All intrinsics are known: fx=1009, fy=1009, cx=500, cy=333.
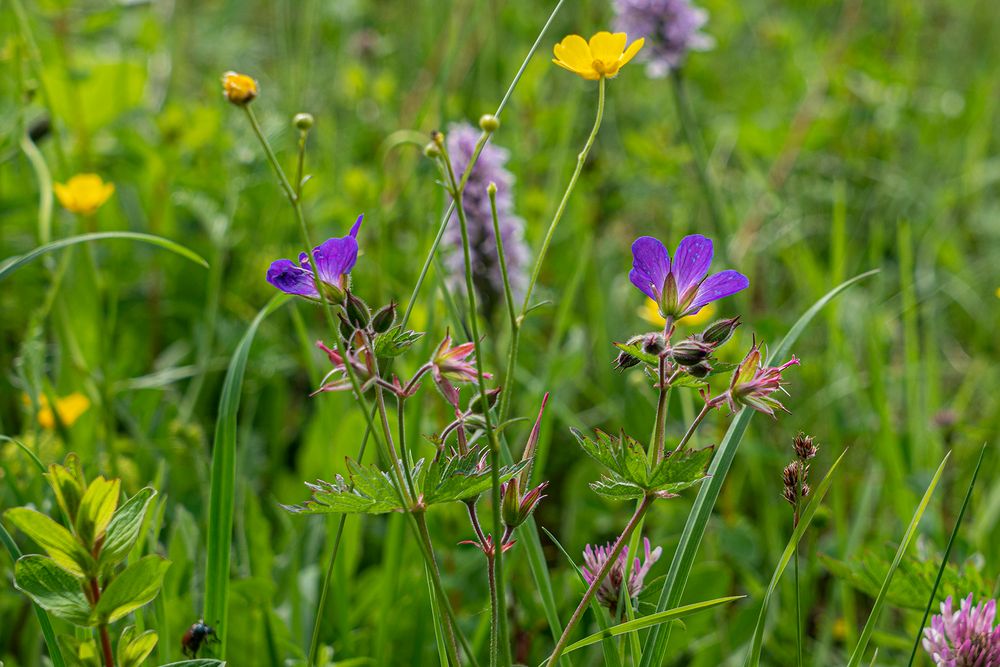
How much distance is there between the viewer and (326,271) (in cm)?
76

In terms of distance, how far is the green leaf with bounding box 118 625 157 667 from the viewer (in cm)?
79

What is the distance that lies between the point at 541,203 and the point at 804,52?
1686mm

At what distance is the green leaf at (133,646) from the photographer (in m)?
0.79

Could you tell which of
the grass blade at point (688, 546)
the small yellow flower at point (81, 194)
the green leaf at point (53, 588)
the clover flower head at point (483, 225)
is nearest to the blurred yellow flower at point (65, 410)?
the small yellow flower at point (81, 194)

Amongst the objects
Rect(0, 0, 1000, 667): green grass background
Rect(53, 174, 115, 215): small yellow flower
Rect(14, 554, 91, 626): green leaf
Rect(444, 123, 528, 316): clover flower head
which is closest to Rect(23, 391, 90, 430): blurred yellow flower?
Rect(0, 0, 1000, 667): green grass background

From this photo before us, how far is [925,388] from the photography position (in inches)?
73.6

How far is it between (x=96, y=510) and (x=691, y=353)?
455 mm

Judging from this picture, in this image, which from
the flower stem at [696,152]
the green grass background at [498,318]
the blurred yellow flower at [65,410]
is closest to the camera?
the green grass background at [498,318]

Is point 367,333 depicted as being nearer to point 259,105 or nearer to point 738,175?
point 259,105

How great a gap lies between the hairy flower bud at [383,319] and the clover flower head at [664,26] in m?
1.23

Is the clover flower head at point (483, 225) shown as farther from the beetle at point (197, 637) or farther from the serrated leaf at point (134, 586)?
the serrated leaf at point (134, 586)

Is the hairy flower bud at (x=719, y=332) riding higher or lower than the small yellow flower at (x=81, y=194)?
higher

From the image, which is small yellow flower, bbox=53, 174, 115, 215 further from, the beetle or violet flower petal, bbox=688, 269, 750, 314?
violet flower petal, bbox=688, 269, 750, 314

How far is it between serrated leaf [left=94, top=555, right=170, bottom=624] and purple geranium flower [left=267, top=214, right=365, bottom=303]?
225 millimetres
